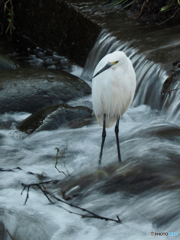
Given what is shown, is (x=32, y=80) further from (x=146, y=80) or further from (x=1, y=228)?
(x=1, y=228)

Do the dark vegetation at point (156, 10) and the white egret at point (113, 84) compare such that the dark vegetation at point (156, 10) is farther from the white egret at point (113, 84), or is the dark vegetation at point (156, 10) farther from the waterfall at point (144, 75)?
the white egret at point (113, 84)

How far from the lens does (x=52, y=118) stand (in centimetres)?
425

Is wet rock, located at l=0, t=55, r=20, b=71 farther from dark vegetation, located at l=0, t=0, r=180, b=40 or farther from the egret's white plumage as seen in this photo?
the egret's white plumage

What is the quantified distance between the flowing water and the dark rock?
1651 millimetres

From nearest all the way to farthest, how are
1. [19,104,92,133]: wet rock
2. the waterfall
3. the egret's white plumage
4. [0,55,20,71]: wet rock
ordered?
the egret's white plumage → [19,104,92,133]: wet rock → the waterfall → [0,55,20,71]: wet rock

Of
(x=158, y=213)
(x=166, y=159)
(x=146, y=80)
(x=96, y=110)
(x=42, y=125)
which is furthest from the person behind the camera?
(x=146, y=80)

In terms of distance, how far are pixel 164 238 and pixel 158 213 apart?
0.22 metres

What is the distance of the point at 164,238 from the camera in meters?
2.29

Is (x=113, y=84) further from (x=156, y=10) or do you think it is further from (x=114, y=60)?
(x=156, y=10)

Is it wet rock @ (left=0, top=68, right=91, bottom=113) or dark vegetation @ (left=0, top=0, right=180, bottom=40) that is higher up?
dark vegetation @ (left=0, top=0, right=180, bottom=40)

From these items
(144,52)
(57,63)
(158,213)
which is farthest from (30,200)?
(57,63)

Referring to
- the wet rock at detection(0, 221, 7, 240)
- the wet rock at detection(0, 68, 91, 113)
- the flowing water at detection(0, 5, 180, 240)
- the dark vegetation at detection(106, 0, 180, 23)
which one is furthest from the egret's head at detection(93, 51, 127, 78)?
the dark vegetation at detection(106, 0, 180, 23)

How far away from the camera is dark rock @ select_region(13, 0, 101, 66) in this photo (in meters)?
6.25

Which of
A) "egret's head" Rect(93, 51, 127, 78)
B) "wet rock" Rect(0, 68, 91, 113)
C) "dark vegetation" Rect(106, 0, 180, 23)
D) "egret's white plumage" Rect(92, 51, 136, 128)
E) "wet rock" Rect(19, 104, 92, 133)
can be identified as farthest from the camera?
"dark vegetation" Rect(106, 0, 180, 23)
